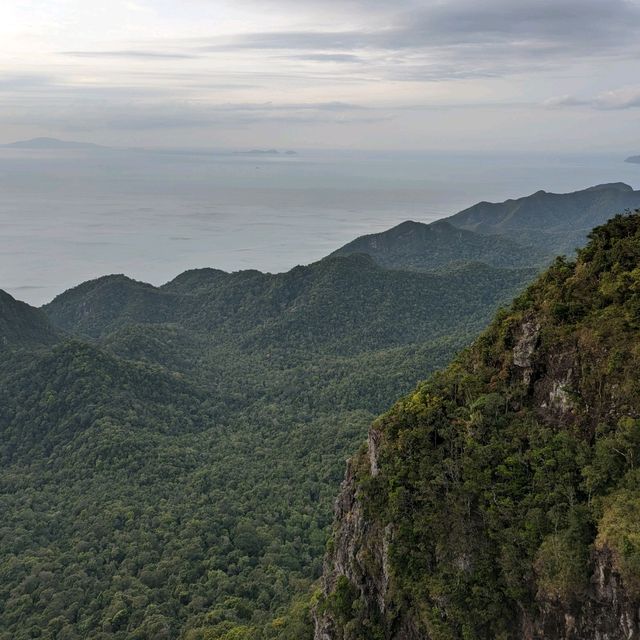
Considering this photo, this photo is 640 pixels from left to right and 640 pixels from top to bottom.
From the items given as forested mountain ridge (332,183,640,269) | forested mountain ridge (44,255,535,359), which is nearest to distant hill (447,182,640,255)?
forested mountain ridge (332,183,640,269)

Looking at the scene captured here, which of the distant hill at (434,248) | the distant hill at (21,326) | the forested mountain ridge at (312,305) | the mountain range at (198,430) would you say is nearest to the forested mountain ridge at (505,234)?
the distant hill at (434,248)

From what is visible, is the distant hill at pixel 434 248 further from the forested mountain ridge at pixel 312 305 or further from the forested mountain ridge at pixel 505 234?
the forested mountain ridge at pixel 312 305

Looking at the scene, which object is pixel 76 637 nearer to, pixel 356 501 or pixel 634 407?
pixel 356 501

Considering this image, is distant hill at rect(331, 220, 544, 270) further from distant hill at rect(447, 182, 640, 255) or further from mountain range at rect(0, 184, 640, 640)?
mountain range at rect(0, 184, 640, 640)

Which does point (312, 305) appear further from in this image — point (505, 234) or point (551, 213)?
point (551, 213)

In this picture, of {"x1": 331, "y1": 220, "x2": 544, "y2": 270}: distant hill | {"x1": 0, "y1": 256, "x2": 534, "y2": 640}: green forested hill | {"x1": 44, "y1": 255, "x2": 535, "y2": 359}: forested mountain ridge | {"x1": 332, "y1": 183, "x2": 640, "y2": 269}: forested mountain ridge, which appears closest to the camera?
{"x1": 0, "y1": 256, "x2": 534, "y2": 640}: green forested hill

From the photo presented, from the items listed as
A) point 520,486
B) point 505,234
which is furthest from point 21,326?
point 505,234

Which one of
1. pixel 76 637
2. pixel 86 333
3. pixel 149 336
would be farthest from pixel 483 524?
pixel 86 333
